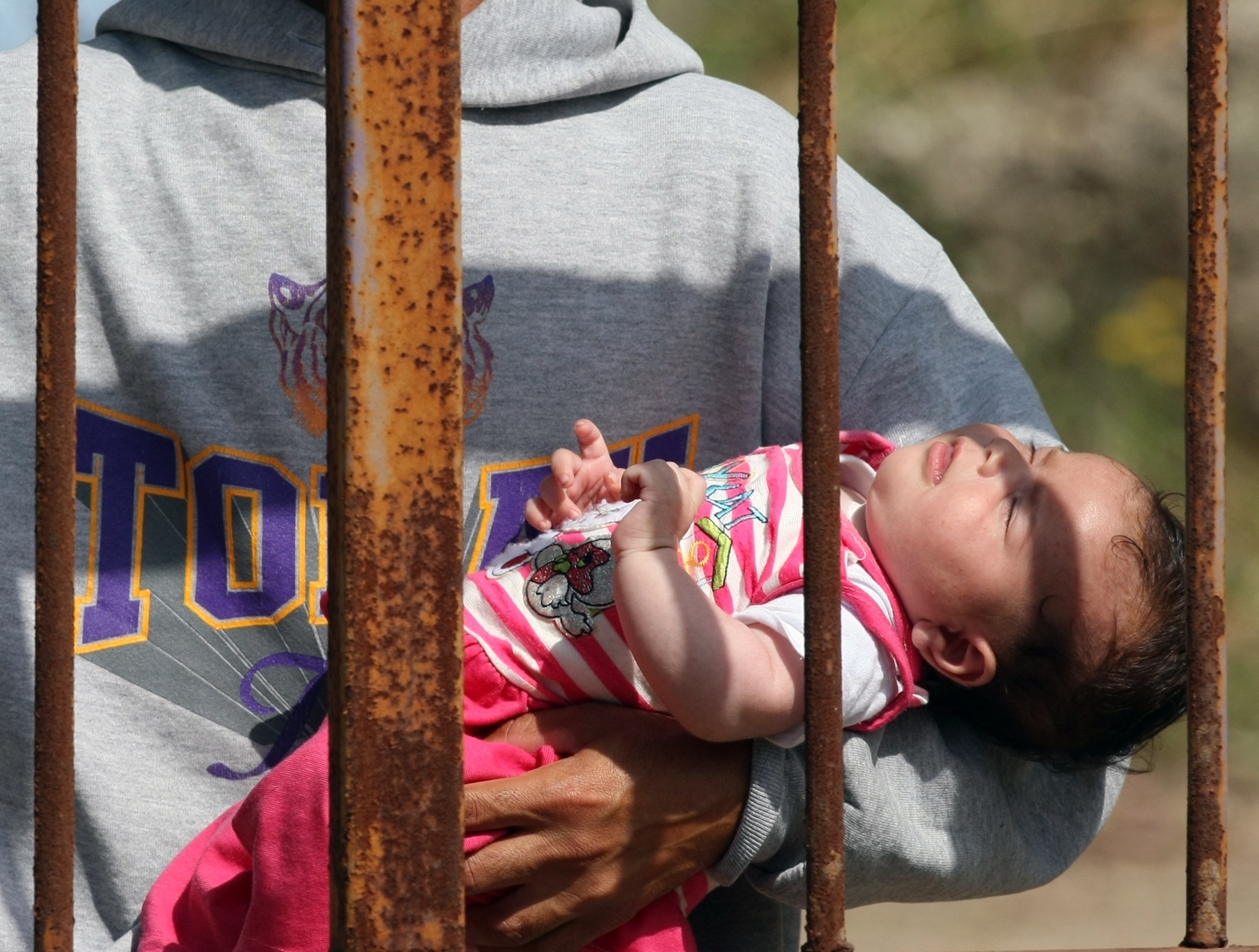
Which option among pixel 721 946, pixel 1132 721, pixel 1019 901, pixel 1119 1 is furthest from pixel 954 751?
pixel 1119 1

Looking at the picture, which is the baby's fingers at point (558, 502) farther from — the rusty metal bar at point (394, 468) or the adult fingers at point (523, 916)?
the rusty metal bar at point (394, 468)

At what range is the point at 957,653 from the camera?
155 cm

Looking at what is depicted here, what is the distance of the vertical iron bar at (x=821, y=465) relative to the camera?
0.92 meters

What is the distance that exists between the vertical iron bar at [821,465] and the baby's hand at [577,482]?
0.64m

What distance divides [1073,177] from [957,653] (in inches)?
200

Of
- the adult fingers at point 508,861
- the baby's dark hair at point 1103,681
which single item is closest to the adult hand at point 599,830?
the adult fingers at point 508,861

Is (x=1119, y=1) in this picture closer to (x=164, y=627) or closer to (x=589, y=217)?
(x=589, y=217)

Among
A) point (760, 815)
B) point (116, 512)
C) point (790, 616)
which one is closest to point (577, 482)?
point (790, 616)

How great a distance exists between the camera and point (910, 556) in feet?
5.09

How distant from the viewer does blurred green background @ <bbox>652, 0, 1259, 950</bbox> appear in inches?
237

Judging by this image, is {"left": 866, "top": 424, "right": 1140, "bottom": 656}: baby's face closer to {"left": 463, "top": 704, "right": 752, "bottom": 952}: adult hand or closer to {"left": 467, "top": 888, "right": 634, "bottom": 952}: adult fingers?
{"left": 463, "top": 704, "right": 752, "bottom": 952}: adult hand

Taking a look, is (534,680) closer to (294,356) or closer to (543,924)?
(543,924)

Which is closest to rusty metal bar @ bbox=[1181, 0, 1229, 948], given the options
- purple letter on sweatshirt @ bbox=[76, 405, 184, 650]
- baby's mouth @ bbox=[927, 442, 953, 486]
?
baby's mouth @ bbox=[927, 442, 953, 486]

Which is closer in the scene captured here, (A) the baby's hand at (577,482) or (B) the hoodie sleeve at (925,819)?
(B) the hoodie sleeve at (925,819)
